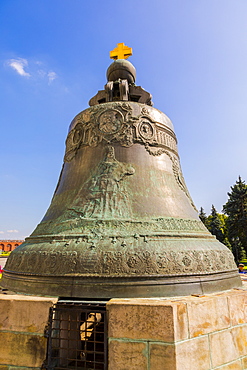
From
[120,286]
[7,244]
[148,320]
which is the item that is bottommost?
[148,320]

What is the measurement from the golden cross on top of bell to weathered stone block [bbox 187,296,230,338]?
0.25m

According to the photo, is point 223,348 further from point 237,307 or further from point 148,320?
point 148,320

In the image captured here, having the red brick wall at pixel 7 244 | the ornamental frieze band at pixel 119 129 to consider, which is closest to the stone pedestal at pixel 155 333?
the ornamental frieze band at pixel 119 129

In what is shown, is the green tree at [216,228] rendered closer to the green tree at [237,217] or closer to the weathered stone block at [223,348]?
the green tree at [237,217]

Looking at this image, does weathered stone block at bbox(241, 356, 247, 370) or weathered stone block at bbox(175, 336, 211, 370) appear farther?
weathered stone block at bbox(241, 356, 247, 370)

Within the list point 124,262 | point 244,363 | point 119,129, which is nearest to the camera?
point 244,363

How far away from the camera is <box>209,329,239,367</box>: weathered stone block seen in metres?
2.55

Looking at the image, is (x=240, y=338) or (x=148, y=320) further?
(x=240, y=338)

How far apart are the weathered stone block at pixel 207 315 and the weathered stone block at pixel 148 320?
104mm

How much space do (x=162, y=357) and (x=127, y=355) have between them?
1.07 ft

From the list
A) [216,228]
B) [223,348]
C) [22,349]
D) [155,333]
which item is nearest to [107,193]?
[155,333]

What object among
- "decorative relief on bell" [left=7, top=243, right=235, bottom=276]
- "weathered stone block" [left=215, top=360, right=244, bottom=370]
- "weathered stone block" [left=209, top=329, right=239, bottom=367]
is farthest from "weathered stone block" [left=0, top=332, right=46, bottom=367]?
"weathered stone block" [left=215, top=360, right=244, bottom=370]

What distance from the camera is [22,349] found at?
2.56 m

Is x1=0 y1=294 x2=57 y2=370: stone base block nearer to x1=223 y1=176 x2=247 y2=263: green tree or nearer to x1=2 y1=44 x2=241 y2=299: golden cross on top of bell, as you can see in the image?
x1=2 y1=44 x2=241 y2=299: golden cross on top of bell
